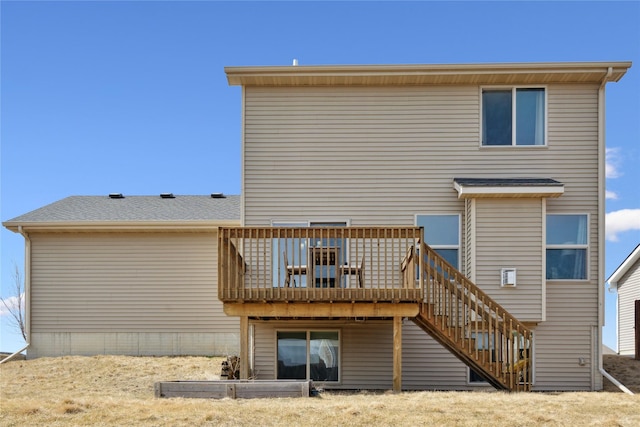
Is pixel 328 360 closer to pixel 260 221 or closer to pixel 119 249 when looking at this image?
pixel 260 221

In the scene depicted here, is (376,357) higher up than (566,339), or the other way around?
(566,339)

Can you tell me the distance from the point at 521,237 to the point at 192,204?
8.74 m

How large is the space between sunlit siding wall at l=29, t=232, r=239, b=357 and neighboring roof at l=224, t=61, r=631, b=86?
4475 mm

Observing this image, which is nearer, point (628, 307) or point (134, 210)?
point (134, 210)

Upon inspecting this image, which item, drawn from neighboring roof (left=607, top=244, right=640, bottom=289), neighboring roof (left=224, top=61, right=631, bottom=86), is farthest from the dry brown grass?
neighboring roof (left=607, top=244, right=640, bottom=289)

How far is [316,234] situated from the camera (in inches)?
447

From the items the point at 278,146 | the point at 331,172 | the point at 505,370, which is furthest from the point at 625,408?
the point at 278,146

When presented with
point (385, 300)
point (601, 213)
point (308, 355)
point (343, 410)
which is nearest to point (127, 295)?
point (308, 355)

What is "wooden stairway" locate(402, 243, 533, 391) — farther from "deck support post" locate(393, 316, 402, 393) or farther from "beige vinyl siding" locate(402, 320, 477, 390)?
"beige vinyl siding" locate(402, 320, 477, 390)

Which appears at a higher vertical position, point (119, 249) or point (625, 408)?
point (119, 249)

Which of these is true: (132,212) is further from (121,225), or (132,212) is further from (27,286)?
(27,286)

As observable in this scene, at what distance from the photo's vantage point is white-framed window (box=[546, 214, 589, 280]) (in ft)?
43.5

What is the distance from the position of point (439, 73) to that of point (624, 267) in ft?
35.5

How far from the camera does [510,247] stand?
1296 cm
